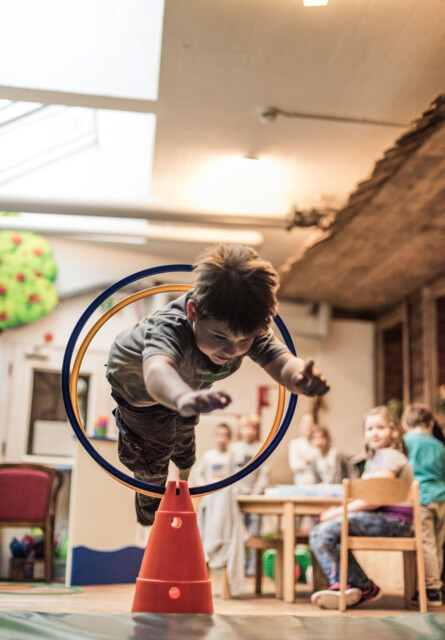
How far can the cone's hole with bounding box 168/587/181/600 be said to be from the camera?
242cm

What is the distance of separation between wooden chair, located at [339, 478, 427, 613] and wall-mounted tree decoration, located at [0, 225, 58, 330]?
13.3 ft

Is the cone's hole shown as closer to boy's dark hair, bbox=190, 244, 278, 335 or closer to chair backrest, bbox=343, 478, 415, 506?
boy's dark hair, bbox=190, 244, 278, 335

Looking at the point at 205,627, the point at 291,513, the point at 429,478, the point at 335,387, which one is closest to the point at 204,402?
the point at 205,627

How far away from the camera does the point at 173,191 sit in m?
6.30

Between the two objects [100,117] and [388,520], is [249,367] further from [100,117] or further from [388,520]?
[388,520]

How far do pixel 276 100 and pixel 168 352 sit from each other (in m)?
3.11

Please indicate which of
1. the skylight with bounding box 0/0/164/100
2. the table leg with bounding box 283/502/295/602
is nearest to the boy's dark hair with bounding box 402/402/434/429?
the table leg with bounding box 283/502/295/602

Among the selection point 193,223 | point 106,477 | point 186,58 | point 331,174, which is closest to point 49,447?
point 106,477

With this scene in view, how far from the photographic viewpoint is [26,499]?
5.54 meters

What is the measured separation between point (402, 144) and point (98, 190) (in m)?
3.39

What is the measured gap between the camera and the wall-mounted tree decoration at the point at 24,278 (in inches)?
261

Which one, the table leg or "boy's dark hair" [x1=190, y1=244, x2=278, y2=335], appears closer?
"boy's dark hair" [x1=190, y1=244, x2=278, y2=335]

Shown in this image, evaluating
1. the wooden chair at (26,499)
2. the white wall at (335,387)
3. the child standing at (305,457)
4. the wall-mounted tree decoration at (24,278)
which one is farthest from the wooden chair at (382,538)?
the wall-mounted tree decoration at (24,278)

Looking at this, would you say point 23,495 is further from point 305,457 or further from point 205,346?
point 205,346
